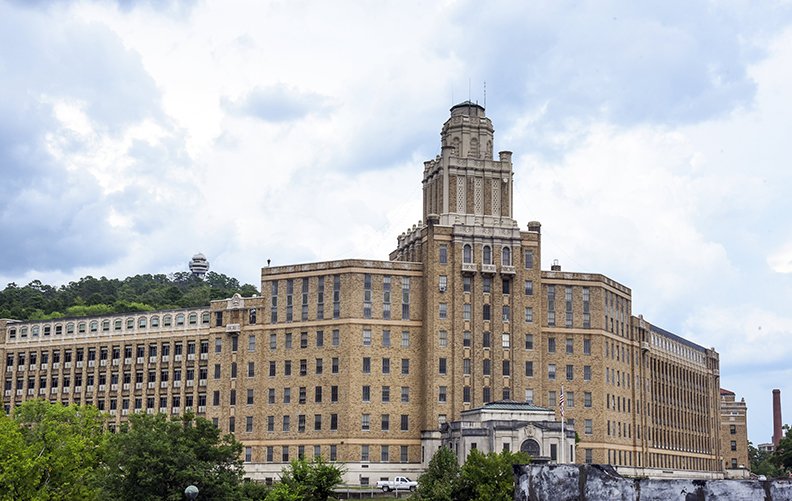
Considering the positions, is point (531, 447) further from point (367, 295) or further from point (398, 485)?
point (367, 295)

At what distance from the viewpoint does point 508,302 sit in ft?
399

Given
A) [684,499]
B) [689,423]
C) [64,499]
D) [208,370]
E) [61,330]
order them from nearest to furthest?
[684,499]
[64,499]
[208,370]
[61,330]
[689,423]

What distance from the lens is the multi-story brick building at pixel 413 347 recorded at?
11862 cm

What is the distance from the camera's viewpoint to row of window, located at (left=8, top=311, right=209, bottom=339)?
131625 millimetres

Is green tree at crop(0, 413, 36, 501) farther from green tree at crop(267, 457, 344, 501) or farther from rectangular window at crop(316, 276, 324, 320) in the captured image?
rectangular window at crop(316, 276, 324, 320)

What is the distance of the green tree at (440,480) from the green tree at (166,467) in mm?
16011

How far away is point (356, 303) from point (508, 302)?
1716cm

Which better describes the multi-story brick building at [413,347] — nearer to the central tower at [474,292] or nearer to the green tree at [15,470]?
the central tower at [474,292]

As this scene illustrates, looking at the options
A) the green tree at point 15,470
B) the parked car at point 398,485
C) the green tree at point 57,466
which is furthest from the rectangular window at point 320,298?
the green tree at point 15,470

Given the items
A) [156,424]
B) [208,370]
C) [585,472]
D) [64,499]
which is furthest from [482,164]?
[585,472]

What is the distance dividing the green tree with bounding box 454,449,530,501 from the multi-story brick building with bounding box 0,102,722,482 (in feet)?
99.2

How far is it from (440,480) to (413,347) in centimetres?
3224

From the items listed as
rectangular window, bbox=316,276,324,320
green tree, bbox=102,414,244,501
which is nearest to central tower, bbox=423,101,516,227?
rectangular window, bbox=316,276,324,320

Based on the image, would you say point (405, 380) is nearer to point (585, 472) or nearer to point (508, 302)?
point (508, 302)
